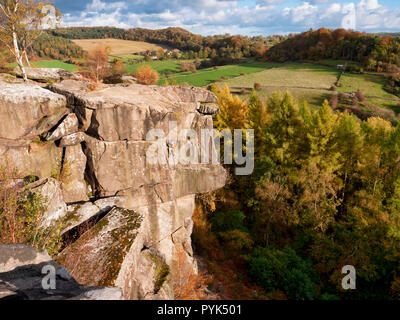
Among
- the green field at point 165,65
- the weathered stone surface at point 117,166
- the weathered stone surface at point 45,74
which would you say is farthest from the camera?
the green field at point 165,65

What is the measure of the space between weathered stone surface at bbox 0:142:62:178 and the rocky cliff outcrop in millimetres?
36

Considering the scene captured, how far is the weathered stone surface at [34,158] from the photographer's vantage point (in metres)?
9.37

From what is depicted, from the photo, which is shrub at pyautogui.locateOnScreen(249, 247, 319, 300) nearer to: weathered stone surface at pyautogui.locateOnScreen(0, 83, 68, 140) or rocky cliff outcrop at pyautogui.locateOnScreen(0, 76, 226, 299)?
rocky cliff outcrop at pyautogui.locateOnScreen(0, 76, 226, 299)

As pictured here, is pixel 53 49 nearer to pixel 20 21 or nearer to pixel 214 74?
pixel 20 21

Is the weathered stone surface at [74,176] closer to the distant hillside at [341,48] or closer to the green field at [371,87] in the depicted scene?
the green field at [371,87]

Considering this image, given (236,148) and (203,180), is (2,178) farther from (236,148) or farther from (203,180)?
(236,148)

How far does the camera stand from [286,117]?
21.1 meters

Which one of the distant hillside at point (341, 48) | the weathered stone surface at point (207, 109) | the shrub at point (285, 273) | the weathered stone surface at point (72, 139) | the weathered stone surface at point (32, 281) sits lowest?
the shrub at point (285, 273)

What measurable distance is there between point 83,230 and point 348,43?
206 ft

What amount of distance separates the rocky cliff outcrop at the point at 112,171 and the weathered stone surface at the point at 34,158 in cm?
4

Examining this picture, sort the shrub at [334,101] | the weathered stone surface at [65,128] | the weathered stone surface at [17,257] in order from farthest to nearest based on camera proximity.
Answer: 1. the shrub at [334,101]
2. the weathered stone surface at [65,128]
3. the weathered stone surface at [17,257]

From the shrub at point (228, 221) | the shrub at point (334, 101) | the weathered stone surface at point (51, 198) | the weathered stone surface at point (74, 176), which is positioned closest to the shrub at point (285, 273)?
the shrub at point (228, 221)

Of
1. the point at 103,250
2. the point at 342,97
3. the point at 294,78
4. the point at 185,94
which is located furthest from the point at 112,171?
the point at 294,78
